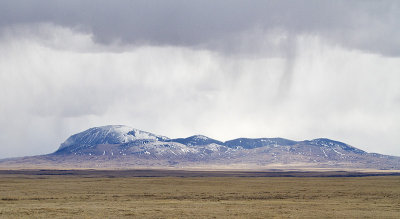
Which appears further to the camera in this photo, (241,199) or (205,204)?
(241,199)

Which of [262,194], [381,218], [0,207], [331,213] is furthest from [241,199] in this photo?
[0,207]

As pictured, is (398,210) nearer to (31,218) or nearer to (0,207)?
(31,218)

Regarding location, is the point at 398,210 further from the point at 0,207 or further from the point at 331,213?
the point at 0,207

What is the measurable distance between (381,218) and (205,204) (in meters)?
22.8

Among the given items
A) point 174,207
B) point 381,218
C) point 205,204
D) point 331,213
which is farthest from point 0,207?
point 381,218

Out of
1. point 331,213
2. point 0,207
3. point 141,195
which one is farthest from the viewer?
point 141,195

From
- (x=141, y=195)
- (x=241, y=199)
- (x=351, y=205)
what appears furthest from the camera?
(x=141, y=195)

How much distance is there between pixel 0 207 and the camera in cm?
6359

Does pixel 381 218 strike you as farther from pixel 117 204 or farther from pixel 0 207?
pixel 0 207

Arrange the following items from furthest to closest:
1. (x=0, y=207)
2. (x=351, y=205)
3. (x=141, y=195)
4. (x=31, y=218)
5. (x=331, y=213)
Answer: (x=141, y=195) → (x=351, y=205) → (x=0, y=207) → (x=331, y=213) → (x=31, y=218)

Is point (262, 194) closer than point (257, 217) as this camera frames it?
No

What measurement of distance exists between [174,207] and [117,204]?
855 cm

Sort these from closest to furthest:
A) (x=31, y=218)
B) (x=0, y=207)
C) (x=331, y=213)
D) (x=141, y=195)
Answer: (x=31, y=218) < (x=331, y=213) < (x=0, y=207) < (x=141, y=195)

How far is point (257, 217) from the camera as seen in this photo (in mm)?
54844
